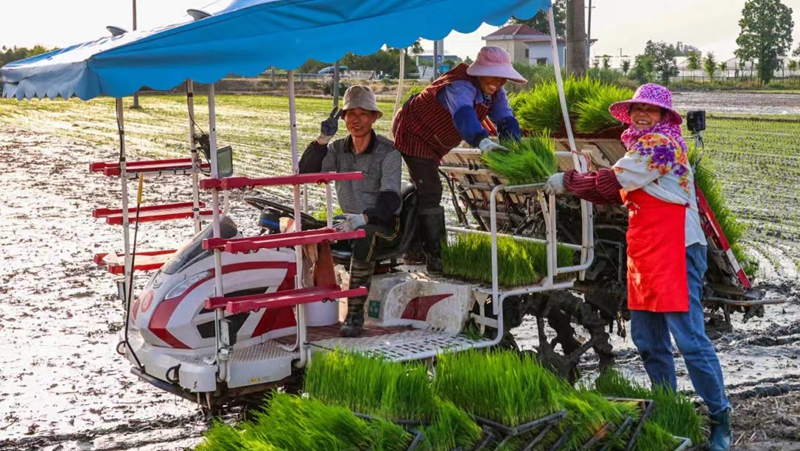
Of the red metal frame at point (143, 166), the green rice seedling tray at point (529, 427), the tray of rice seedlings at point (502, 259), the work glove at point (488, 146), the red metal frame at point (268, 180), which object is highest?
the work glove at point (488, 146)

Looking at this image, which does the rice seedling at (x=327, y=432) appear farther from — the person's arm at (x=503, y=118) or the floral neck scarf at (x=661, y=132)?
the person's arm at (x=503, y=118)

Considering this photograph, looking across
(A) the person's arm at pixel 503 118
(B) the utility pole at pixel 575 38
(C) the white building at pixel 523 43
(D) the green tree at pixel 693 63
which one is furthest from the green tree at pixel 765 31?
(A) the person's arm at pixel 503 118

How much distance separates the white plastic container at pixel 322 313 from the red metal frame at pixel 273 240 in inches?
39.0

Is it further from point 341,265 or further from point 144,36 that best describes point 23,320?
point 144,36

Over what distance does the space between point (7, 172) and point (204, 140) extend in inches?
608

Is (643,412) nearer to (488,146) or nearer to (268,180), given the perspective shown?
(488,146)

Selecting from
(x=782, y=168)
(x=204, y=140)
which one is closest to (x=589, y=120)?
(x=204, y=140)

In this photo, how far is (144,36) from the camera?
5719 millimetres

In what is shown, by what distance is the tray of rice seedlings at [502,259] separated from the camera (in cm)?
698

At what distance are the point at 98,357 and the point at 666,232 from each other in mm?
4513

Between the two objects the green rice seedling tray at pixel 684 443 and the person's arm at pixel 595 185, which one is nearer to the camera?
the green rice seedling tray at pixel 684 443

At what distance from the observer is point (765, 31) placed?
95688mm

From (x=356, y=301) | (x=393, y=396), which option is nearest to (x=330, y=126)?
(x=356, y=301)

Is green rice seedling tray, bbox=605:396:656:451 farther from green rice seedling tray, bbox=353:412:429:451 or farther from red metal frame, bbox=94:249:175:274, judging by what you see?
red metal frame, bbox=94:249:175:274
